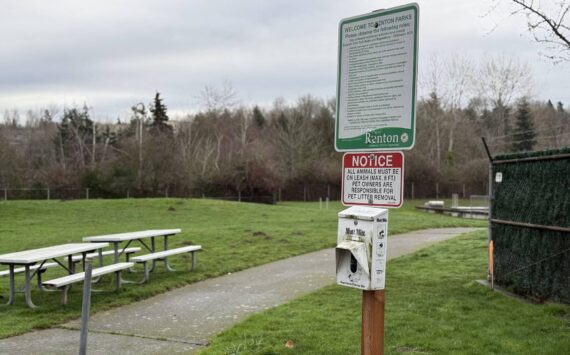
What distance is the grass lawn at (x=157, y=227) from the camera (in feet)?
27.8

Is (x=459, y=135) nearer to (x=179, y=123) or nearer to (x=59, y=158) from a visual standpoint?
(x=179, y=123)

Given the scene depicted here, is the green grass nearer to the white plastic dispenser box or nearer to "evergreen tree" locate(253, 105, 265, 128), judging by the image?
the white plastic dispenser box

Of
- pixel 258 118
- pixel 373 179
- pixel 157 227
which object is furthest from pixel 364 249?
pixel 258 118

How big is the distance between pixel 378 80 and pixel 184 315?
213 inches

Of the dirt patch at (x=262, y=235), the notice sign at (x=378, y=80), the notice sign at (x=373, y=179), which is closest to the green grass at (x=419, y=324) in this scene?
the notice sign at (x=373, y=179)

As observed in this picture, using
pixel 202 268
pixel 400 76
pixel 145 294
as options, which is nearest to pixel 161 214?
pixel 202 268

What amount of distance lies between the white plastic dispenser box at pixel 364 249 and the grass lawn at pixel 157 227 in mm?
5121

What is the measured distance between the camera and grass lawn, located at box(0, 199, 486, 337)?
8477 mm

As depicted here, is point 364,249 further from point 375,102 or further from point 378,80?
point 378,80

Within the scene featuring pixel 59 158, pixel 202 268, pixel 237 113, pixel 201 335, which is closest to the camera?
pixel 201 335

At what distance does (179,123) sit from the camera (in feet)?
234

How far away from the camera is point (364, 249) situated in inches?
128

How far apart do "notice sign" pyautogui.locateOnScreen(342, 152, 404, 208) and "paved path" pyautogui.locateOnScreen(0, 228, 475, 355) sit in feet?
11.2

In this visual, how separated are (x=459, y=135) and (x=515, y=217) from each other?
57669mm
